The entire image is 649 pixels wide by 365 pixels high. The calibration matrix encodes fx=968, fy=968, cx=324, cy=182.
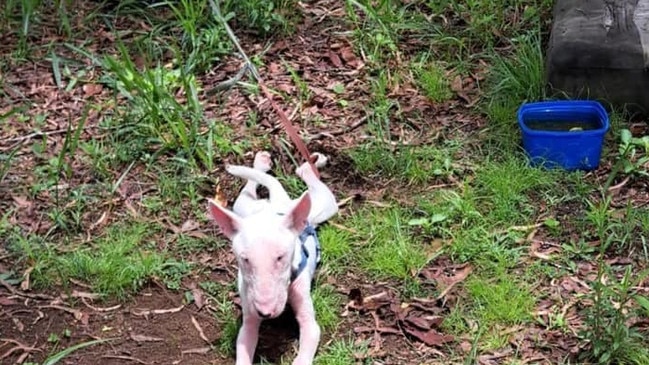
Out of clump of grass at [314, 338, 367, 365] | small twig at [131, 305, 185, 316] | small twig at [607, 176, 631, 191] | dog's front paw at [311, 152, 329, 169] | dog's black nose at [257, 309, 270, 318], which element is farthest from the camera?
dog's front paw at [311, 152, 329, 169]

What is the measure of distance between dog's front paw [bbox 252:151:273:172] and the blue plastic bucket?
1.05m

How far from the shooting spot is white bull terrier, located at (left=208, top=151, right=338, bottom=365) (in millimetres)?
2975

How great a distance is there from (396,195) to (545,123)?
71 cm

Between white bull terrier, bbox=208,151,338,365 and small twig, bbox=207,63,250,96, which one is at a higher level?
white bull terrier, bbox=208,151,338,365

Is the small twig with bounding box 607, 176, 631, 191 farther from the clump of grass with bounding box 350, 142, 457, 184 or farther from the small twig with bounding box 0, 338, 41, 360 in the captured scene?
the small twig with bounding box 0, 338, 41, 360

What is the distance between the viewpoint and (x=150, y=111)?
427 centimetres

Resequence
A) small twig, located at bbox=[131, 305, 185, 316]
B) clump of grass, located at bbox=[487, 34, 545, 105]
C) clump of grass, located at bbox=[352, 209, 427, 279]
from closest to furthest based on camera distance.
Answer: small twig, located at bbox=[131, 305, 185, 316] → clump of grass, located at bbox=[352, 209, 427, 279] → clump of grass, located at bbox=[487, 34, 545, 105]

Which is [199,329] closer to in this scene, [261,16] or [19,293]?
[19,293]

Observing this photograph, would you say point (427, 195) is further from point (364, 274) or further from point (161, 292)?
point (161, 292)

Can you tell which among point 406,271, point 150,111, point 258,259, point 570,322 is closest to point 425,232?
point 406,271

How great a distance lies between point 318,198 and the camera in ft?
12.3

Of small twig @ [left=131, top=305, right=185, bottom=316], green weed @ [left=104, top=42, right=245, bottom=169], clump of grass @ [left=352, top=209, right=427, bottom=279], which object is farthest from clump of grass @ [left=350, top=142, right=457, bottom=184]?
small twig @ [left=131, top=305, right=185, bottom=316]

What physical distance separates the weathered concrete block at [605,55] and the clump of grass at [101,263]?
1.90 m

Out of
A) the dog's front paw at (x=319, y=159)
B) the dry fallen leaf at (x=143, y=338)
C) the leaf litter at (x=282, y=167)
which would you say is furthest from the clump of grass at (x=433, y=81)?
the dry fallen leaf at (x=143, y=338)
